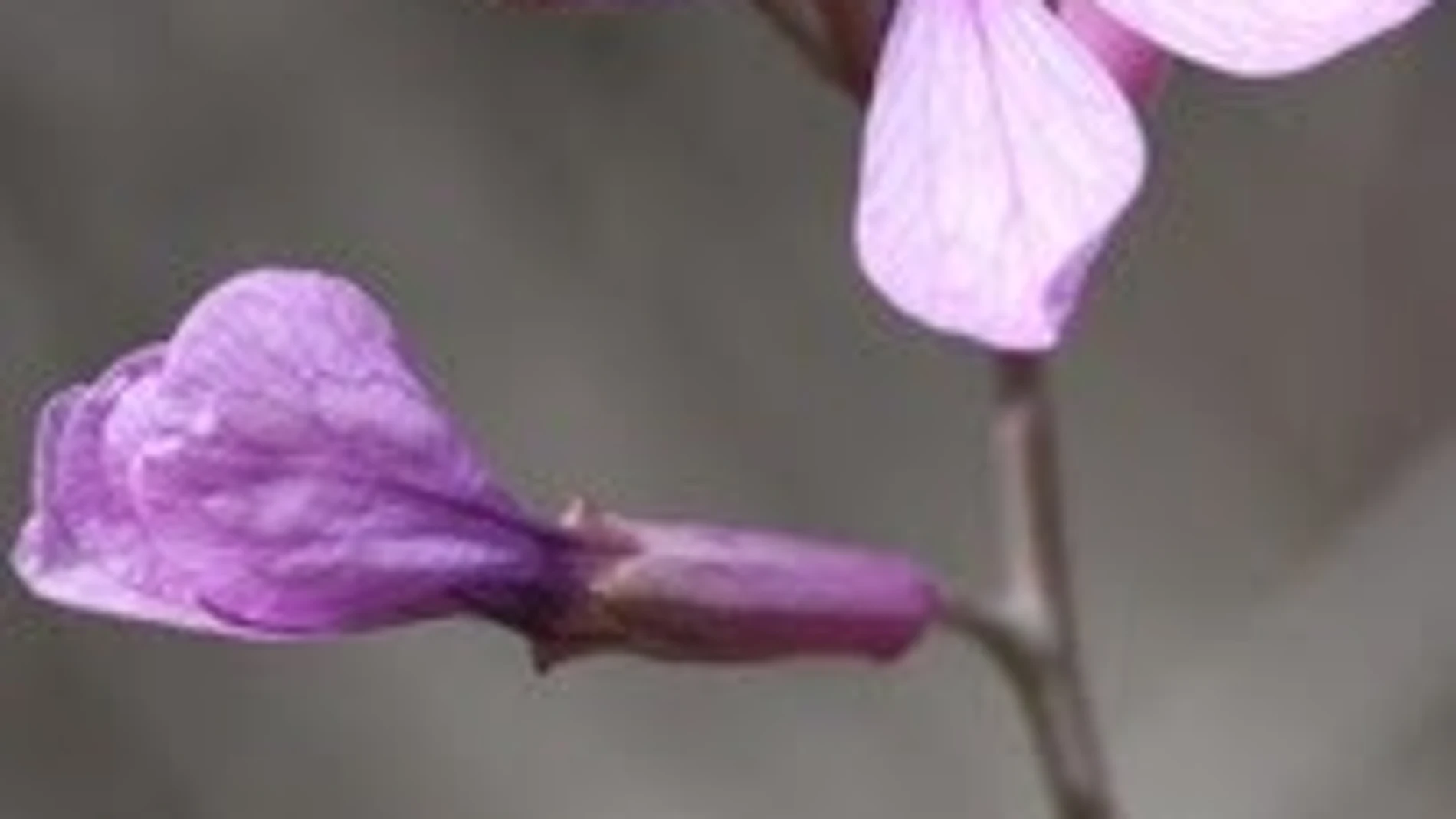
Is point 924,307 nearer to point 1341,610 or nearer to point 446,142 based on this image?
point 1341,610

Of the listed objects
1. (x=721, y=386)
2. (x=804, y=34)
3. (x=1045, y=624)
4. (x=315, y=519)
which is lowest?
(x=721, y=386)

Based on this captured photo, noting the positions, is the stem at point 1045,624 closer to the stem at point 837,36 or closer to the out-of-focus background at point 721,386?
the stem at point 837,36

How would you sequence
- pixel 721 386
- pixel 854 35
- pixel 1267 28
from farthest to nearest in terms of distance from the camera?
1. pixel 721 386
2. pixel 854 35
3. pixel 1267 28

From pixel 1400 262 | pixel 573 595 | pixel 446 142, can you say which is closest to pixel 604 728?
pixel 446 142

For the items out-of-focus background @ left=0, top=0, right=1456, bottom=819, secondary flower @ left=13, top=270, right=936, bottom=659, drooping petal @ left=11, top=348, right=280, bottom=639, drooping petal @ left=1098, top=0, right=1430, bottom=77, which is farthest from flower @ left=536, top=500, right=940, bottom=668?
out-of-focus background @ left=0, top=0, right=1456, bottom=819

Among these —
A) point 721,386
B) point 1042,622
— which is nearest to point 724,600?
point 1042,622

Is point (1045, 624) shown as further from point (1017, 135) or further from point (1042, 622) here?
point (1017, 135)

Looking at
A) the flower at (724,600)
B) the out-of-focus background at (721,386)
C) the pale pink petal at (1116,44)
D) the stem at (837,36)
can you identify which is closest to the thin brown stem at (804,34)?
the stem at (837,36)
